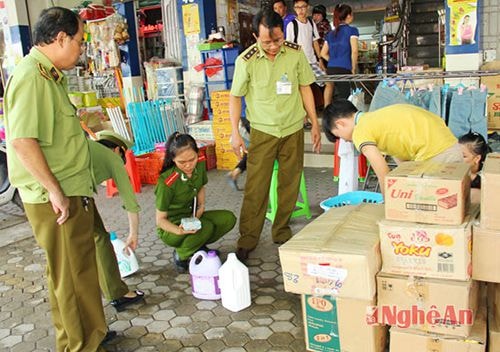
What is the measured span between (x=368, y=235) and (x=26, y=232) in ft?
12.0

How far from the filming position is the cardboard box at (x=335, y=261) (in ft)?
6.57

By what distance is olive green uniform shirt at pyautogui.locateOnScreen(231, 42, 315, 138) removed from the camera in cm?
337

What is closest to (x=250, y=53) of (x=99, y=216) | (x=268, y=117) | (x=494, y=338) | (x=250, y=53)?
(x=250, y=53)

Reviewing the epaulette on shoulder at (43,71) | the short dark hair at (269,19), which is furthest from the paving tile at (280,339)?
the short dark hair at (269,19)

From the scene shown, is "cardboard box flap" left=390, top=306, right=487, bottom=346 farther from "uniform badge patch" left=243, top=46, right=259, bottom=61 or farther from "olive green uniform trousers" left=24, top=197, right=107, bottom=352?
"uniform badge patch" left=243, top=46, right=259, bottom=61

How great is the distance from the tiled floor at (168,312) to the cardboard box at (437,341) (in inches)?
20.7

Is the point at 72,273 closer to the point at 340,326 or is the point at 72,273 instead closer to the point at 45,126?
the point at 45,126

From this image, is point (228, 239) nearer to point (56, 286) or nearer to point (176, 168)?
point (176, 168)

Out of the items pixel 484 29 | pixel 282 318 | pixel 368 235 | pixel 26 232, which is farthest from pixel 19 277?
pixel 484 29

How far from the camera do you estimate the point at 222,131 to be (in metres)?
6.38

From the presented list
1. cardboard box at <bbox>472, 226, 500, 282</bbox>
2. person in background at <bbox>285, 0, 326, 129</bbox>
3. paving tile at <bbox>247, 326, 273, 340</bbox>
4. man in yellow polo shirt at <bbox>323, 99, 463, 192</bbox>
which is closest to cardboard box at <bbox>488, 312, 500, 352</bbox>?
cardboard box at <bbox>472, 226, 500, 282</bbox>

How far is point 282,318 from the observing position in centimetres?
273

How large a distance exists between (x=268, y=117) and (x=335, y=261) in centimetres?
159

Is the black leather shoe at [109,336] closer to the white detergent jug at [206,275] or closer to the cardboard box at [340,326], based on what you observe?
the white detergent jug at [206,275]
